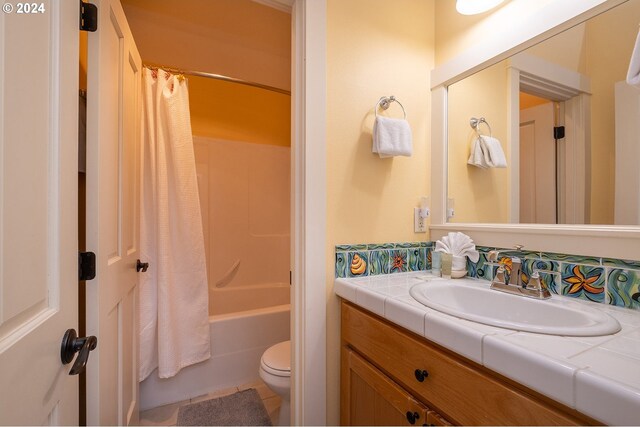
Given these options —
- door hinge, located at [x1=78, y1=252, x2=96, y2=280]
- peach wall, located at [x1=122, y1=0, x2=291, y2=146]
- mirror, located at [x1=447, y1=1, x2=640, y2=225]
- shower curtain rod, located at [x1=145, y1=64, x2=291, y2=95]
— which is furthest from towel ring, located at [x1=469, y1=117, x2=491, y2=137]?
door hinge, located at [x1=78, y1=252, x2=96, y2=280]

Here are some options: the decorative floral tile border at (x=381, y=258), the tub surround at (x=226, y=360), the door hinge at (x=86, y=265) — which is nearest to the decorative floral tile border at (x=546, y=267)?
the decorative floral tile border at (x=381, y=258)

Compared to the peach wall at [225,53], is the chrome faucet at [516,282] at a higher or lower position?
lower

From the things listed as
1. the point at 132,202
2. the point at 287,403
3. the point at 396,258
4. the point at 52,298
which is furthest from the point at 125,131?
the point at 287,403

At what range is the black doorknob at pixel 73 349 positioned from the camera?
1.91 ft

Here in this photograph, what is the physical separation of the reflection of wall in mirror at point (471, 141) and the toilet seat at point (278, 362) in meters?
1.08

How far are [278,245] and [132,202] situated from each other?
5.10 ft

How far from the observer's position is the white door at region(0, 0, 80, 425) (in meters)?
0.43

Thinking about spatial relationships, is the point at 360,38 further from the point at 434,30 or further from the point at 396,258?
the point at 396,258

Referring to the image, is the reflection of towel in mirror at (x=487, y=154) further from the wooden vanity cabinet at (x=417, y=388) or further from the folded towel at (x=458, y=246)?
the wooden vanity cabinet at (x=417, y=388)

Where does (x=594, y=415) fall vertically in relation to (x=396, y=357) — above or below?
above

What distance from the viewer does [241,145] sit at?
8.10 feet

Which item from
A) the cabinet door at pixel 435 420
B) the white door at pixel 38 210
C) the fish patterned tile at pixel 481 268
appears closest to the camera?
the white door at pixel 38 210

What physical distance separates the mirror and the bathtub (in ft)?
4.49

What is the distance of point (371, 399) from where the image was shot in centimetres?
95
